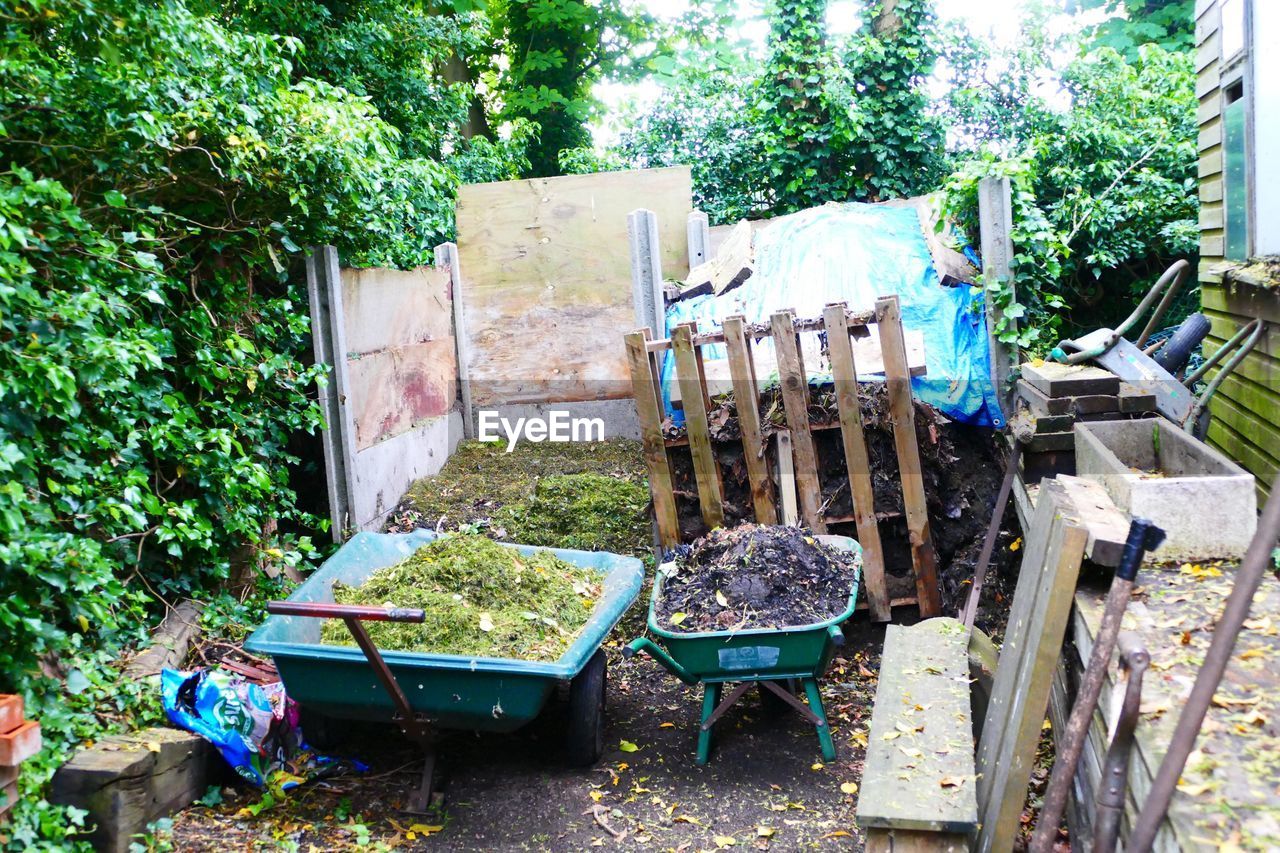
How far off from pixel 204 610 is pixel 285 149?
7.71ft


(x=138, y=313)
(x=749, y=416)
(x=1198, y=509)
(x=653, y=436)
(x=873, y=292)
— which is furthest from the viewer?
(x=873, y=292)

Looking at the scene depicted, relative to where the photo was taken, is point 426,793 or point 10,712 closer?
point 10,712

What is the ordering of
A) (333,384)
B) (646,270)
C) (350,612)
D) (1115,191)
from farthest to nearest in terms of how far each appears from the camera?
(1115,191) → (646,270) → (333,384) → (350,612)

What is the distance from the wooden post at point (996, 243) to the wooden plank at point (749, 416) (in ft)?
6.56

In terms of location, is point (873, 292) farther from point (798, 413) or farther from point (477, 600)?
point (477, 600)

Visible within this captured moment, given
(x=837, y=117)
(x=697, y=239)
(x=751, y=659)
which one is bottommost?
(x=751, y=659)

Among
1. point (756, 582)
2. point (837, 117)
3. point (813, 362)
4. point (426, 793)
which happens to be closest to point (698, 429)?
point (813, 362)

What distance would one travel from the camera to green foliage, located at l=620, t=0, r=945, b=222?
10.7 m

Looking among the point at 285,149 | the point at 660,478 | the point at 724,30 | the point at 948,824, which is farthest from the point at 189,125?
the point at 724,30

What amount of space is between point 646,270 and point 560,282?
1.77 meters

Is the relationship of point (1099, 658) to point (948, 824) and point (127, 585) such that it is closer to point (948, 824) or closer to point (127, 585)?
point (948, 824)

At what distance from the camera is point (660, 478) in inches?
236

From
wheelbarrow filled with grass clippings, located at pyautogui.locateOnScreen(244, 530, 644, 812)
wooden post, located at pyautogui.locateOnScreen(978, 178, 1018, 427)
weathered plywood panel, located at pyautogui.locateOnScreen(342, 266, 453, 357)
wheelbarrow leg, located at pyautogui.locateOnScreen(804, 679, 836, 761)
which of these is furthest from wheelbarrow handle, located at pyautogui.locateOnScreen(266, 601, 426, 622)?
wooden post, located at pyautogui.locateOnScreen(978, 178, 1018, 427)

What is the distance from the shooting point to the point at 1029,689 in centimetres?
277
